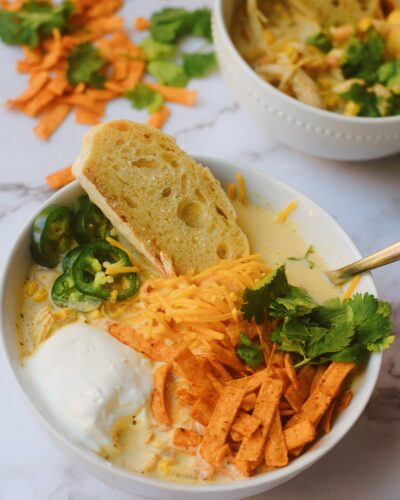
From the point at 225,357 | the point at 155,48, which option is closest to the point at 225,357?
Answer: the point at 225,357

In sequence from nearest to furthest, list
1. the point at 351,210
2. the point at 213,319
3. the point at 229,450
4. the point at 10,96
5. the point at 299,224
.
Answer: the point at 229,450
the point at 213,319
the point at 299,224
the point at 351,210
the point at 10,96

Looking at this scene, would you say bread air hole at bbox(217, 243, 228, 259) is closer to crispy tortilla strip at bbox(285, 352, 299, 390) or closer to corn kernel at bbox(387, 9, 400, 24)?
crispy tortilla strip at bbox(285, 352, 299, 390)

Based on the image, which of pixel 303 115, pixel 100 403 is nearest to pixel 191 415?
pixel 100 403

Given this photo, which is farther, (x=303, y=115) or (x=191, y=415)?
(x=303, y=115)

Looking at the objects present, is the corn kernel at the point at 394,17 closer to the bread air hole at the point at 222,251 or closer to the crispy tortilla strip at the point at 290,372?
the bread air hole at the point at 222,251

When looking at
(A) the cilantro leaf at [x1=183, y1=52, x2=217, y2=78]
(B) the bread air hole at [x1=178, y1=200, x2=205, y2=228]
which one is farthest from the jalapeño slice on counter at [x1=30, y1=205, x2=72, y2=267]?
(A) the cilantro leaf at [x1=183, y1=52, x2=217, y2=78]

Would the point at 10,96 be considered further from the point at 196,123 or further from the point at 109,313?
the point at 109,313
